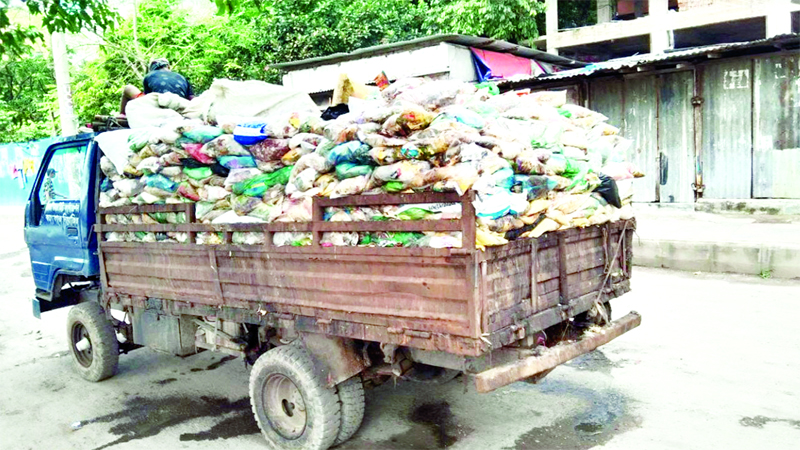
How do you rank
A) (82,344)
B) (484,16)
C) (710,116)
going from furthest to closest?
(484,16) → (710,116) → (82,344)

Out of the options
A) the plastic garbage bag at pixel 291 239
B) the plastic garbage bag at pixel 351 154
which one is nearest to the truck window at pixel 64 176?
the plastic garbage bag at pixel 291 239

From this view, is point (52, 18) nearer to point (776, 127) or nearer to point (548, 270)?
point (548, 270)

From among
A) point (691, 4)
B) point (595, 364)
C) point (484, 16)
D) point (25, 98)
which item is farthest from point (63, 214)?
point (25, 98)

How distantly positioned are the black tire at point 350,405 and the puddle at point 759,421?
2.21m

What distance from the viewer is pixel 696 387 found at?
4352mm

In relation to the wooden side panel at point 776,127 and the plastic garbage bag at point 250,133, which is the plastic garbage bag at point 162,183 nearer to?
the plastic garbage bag at point 250,133

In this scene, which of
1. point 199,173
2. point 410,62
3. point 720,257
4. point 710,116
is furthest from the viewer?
point 410,62

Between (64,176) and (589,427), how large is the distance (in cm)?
454

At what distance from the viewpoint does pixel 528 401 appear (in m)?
4.30

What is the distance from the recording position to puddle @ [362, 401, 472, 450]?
12.4 feet

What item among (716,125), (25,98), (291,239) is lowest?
(291,239)

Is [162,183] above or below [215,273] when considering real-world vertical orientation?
above

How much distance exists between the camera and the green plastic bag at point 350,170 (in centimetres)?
332

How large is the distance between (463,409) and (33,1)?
4.16 meters
